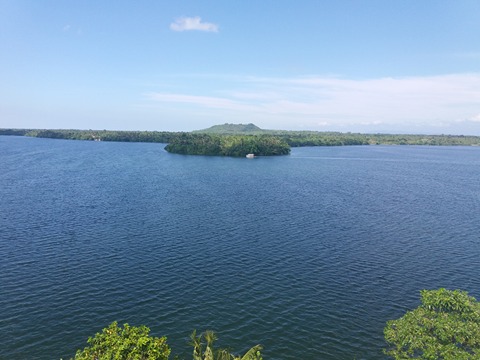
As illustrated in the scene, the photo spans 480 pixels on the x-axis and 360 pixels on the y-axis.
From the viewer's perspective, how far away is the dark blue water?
127 feet

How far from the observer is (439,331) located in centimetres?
3198

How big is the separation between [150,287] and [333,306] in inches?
964

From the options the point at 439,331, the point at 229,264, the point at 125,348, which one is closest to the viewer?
the point at 125,348

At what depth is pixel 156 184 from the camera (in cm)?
12488

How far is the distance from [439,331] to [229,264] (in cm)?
3091

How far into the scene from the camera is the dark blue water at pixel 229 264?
38625 mm

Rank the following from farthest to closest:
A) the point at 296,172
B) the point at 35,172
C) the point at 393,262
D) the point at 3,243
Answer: the point at 296,172 → the point at 35,172 → the point at 3,243 → the point at 393,262

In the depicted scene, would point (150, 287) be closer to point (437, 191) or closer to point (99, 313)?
point (99, 313)

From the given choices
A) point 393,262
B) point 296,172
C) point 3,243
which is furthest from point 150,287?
point 296,172

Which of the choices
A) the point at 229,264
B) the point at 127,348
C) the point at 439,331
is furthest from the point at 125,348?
the point at 229,264

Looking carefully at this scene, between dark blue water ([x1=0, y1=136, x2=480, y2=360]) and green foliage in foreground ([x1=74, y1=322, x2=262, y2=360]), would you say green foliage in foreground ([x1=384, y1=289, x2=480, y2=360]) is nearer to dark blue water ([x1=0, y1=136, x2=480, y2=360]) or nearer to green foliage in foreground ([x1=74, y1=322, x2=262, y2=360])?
dark blue water ([x1=0, y1=136, x2=480, y2=360])

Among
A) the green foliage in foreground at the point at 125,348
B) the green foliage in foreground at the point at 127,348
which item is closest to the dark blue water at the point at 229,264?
the green foliage in foreground at the point at 127,348

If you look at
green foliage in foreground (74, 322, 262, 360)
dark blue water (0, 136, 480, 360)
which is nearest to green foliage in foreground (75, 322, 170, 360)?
green foliage in foreground (74, 322, 262, 360)

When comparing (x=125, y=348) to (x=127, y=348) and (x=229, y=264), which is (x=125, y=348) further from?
(x=229, y=264)
